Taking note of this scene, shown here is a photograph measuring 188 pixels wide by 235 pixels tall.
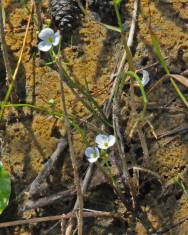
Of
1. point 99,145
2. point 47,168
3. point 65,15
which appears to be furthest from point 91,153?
point 65,15

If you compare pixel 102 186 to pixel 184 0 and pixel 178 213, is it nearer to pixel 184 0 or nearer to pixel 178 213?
pixel 178 213

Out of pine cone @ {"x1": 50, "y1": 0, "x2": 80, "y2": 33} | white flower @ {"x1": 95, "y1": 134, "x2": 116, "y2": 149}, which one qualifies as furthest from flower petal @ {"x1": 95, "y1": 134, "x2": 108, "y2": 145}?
pine cone @ {"x1": 50, "y1": 0, "x2": 80, "y2": 33}

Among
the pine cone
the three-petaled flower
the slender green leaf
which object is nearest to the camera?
the three-petaled flower

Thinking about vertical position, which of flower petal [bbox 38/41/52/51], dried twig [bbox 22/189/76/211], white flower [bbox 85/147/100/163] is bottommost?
dried twig [bbox 22/189/76/211]

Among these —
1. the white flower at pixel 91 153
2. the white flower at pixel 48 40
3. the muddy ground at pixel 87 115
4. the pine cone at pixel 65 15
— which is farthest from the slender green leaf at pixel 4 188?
the pine cone at pixel 65 15

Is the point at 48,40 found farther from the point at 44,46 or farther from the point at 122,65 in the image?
the point at 122,65

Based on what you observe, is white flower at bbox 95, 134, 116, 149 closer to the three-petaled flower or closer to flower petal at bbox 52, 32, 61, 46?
the three-petaled flower
